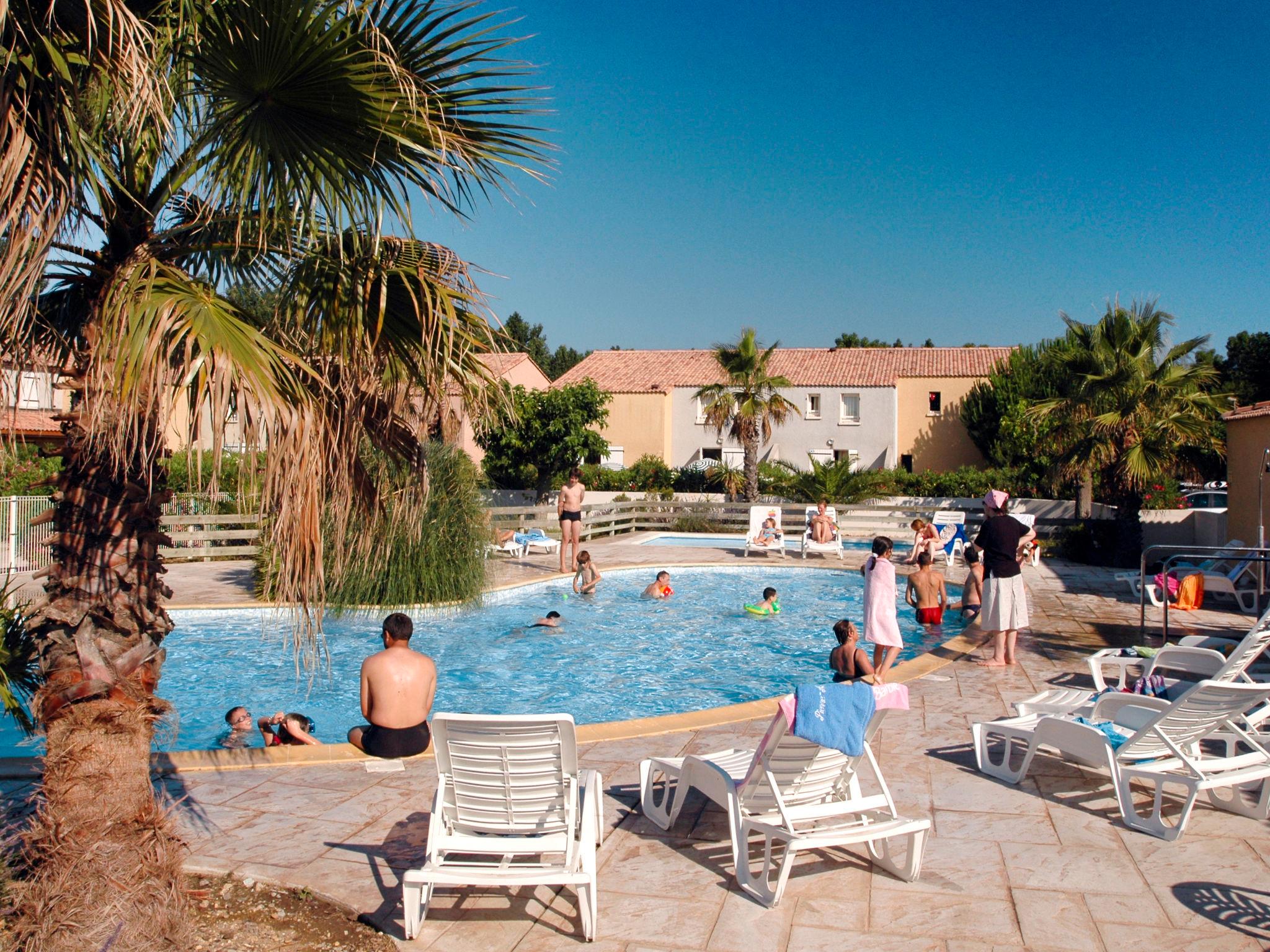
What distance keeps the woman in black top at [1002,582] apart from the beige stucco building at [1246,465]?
7798mm

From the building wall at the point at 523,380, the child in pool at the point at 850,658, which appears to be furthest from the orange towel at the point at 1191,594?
the building wall at the point at 523,380

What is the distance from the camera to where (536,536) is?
794 inches

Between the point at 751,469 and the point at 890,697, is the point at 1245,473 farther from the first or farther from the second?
the point at 751,469

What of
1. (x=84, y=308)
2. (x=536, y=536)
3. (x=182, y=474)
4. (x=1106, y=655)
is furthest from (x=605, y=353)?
(x=84, y=308)

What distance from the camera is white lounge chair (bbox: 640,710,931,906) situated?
428cm

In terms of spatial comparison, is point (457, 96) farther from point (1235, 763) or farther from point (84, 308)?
point (1235, 763)

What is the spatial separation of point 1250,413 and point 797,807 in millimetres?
14995

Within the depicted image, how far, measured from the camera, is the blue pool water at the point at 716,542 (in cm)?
2253

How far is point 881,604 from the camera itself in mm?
8648

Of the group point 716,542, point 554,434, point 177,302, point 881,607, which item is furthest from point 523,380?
point 177,302

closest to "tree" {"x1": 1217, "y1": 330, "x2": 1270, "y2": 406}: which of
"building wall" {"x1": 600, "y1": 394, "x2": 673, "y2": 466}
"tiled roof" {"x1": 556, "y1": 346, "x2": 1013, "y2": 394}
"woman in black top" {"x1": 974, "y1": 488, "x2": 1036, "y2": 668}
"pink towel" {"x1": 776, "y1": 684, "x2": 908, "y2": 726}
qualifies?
"tiled roof" {"x1": 556, "y1": 346, "x2": 1013, "y2": 394}

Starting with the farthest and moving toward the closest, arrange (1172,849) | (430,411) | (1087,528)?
(1087,528) < (1172,849) < (430,411)

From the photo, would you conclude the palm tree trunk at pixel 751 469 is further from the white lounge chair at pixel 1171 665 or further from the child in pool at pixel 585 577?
the white lounge chair at pixel 1171 665

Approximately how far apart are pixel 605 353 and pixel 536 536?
1446 inches
